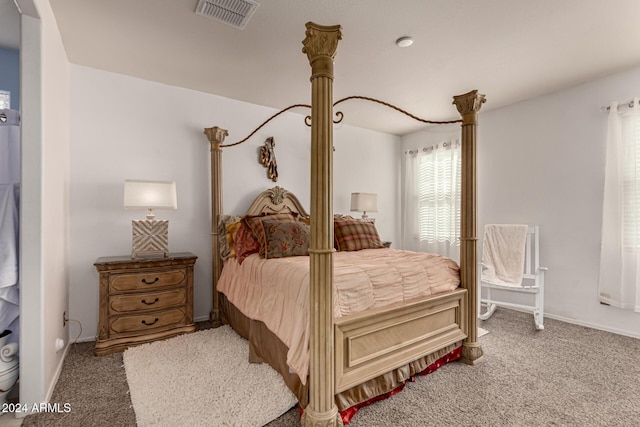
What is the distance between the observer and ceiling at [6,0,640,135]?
2025mm

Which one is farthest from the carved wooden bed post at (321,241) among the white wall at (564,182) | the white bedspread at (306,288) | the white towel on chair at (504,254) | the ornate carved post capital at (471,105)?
the white wall at (564,182)

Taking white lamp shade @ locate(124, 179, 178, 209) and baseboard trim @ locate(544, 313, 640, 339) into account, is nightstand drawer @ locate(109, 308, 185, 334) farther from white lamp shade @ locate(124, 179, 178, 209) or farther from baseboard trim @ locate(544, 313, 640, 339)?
baseboard trim @ locate(544, 313, 640, 339)

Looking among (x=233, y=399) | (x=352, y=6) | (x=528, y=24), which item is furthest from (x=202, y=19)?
(x=233, y=399)

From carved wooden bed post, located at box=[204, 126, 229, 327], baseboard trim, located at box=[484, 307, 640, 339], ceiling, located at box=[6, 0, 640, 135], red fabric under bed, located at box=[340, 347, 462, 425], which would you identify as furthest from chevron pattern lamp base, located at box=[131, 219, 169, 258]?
baseboard trim, located at box=[484, 307, 640, 339]

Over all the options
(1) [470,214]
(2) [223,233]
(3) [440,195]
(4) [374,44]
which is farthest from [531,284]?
(2) [223,233]

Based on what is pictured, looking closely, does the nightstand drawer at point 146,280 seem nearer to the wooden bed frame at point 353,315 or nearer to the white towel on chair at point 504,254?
the wooden bed frame at point 353,315

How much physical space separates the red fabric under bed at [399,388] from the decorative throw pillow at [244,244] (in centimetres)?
152

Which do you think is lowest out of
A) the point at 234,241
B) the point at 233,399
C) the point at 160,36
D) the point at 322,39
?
the point at 233,399

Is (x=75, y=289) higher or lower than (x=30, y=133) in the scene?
lower

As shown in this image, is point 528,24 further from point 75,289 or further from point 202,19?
point 75,289

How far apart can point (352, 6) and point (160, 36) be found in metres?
1.46

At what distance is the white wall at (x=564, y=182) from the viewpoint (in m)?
3.10

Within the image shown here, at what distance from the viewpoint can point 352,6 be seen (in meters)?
1.99

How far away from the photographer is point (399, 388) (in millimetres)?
1946
